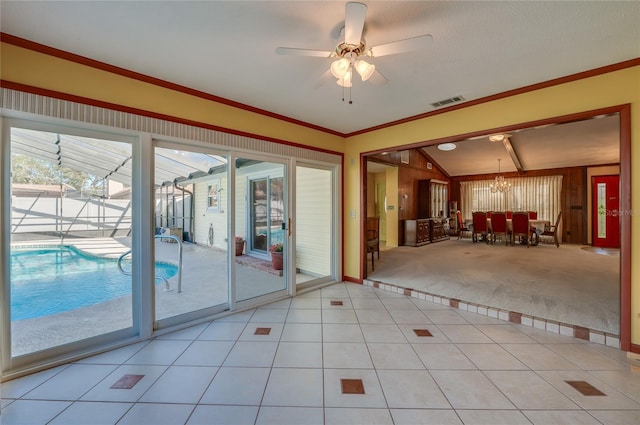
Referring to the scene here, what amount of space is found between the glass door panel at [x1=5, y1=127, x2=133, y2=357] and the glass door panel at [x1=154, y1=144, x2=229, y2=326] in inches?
12.7

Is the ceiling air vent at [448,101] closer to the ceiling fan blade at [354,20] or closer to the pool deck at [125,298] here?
the ceiling fan blade at [354,20]

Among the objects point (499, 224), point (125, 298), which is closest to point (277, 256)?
point (125, 298)

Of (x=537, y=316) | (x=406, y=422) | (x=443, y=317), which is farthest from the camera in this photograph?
(x=443, y=317)

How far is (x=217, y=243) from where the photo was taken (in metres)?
4.46

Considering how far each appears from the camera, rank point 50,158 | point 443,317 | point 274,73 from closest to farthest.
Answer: point 50,158 < point 274,73 < point 443,317

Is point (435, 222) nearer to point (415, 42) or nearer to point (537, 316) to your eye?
point (537, 316)

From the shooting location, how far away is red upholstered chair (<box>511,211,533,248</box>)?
287 inches

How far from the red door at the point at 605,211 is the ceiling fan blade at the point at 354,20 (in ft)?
33.0

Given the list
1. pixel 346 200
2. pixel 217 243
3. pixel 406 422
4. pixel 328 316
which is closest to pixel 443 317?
pixel 328 316

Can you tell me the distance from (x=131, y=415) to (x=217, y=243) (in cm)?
306

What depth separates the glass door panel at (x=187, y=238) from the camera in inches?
110

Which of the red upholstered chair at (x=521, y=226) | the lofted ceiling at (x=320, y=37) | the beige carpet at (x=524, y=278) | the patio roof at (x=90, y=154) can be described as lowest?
the beige carpet at (x=524, y=278)

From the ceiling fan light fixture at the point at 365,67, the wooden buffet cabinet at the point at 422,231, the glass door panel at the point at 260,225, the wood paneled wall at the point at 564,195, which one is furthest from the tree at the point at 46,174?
the wooden buffet cabinet at the point at 422,231

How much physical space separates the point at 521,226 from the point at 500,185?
2035mm
